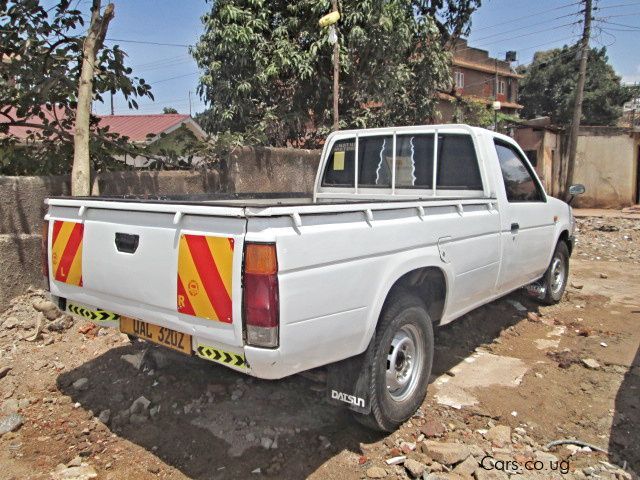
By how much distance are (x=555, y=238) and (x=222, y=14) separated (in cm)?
666

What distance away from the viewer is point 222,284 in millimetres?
2229

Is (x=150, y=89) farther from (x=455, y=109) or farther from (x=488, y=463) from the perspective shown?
(x=455, y=109)

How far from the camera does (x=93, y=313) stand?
3021 millimetres

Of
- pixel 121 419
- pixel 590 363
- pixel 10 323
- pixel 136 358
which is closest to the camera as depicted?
pixel 121 419

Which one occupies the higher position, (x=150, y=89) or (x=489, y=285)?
(x=150, y=89)

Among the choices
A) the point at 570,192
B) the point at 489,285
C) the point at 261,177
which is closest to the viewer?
the point at 489,285

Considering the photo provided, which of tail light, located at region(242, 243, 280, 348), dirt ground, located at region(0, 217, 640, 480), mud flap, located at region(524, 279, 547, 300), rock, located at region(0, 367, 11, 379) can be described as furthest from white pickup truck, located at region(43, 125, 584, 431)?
mud flap, located at region(524, 279, 547, 300)

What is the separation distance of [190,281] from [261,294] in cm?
44

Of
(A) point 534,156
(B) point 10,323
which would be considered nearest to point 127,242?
(B) point 10,323

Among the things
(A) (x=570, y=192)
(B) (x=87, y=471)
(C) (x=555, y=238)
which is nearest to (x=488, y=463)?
(B) (x=87, y=471)

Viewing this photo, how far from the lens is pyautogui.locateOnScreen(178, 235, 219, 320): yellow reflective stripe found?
7.51ft

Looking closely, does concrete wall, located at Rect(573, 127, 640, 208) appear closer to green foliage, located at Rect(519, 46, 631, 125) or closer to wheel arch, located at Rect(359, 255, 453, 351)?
green foliage, located at Rect(519, 46, 631, 125)

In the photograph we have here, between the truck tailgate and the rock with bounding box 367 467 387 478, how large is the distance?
1.13 metres

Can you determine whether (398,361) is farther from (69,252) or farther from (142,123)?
(142,123)
